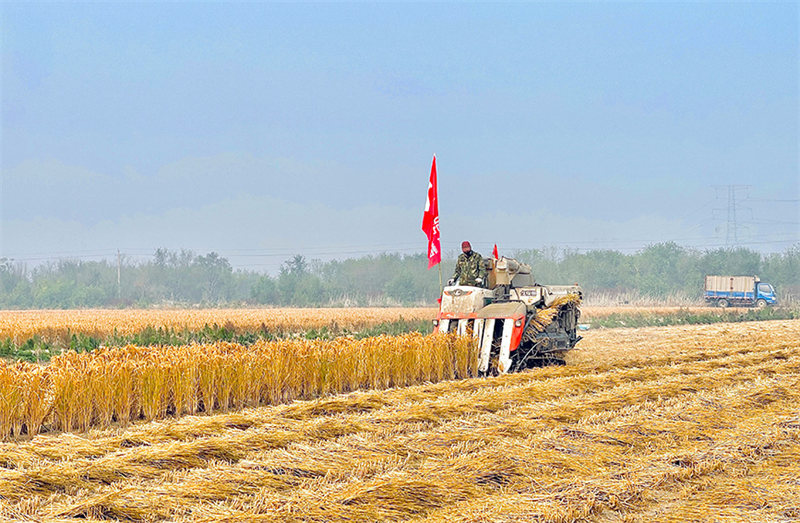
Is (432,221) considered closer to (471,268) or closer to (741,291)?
(471,268)

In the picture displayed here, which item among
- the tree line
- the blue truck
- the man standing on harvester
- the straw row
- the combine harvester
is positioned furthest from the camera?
the tree line

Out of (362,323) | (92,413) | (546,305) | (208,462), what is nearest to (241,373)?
(92,413)

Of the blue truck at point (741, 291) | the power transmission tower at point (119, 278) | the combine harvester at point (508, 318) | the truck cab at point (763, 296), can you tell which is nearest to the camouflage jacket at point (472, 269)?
the combine harvester at point (508, 318)

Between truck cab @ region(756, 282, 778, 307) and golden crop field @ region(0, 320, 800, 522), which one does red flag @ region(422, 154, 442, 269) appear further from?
truck cab @ region(756, 282, 778, 307)

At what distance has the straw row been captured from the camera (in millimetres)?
9305

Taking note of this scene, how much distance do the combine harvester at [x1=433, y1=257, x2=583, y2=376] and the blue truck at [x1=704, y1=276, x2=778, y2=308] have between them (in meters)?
42.2

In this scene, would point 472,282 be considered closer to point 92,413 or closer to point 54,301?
point 92,413

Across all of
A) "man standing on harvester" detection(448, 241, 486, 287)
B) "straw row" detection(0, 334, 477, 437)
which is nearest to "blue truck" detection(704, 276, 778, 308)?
"man standing on harvester" detection(448, 241, 486, 287)

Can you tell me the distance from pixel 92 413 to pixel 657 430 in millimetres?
6204

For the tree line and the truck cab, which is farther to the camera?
the tree line

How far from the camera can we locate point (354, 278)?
8519cm

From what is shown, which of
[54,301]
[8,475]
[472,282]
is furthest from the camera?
[54,301]

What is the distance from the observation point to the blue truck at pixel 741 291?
54031 mm

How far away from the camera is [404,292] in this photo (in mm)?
75500
